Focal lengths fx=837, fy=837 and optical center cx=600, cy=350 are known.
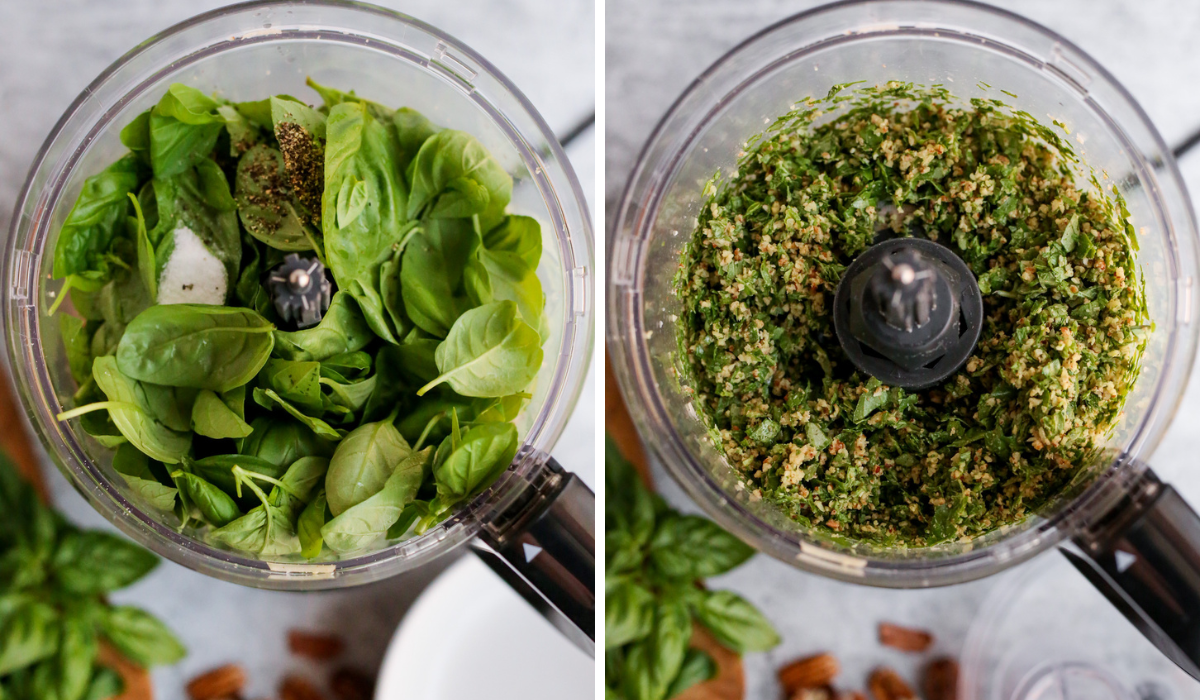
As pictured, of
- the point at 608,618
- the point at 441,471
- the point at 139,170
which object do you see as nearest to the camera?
the point at 441,471

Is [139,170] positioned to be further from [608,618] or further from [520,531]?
[608,618]

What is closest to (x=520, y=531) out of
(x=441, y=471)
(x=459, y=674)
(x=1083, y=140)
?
(x=441, y=471)

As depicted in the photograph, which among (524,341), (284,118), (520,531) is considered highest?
(284,118)

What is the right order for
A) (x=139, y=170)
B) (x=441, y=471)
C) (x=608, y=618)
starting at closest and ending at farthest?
1. (x=441, y=471)
2. (x=139, y=170)
3. (x=608, y=618)

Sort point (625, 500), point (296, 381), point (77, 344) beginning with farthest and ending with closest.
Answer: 1. point (625, 500)
2. point (77, 344)
3. point (296, 381)

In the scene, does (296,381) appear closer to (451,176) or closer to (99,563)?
(451,176)

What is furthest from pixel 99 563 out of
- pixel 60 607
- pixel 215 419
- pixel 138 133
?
pixel 138 133
